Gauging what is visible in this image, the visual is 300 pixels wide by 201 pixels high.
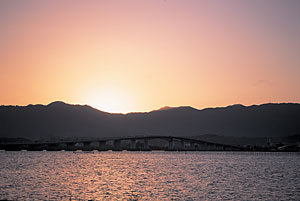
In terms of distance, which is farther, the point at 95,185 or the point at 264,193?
the point at 95,185

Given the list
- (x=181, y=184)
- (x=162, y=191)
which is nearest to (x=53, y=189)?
(x=162, y=191)

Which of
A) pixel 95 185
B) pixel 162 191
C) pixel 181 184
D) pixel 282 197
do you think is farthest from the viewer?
pixel 181 184

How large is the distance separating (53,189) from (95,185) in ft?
24.0

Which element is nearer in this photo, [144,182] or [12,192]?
[12,192]

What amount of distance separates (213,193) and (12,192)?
24361 millimetres

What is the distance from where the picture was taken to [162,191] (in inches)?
2000

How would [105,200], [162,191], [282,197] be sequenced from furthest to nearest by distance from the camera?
[162,191], [282,197], [105,200]

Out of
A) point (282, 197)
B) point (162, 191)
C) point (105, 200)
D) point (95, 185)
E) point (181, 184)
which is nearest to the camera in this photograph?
point (105, 200)

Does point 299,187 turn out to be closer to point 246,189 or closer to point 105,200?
point 246,189

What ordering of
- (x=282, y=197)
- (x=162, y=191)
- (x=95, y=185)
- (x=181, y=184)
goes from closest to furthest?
(x=282, y=197) → (x=162, y=191) → (x=95, y=185) → (x=181, y=184)

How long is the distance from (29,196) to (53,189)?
21.6 ft

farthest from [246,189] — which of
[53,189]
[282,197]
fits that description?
[53,189]

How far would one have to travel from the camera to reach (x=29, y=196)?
42.8 m

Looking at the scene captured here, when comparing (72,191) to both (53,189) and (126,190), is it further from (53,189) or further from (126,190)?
(126,190)
